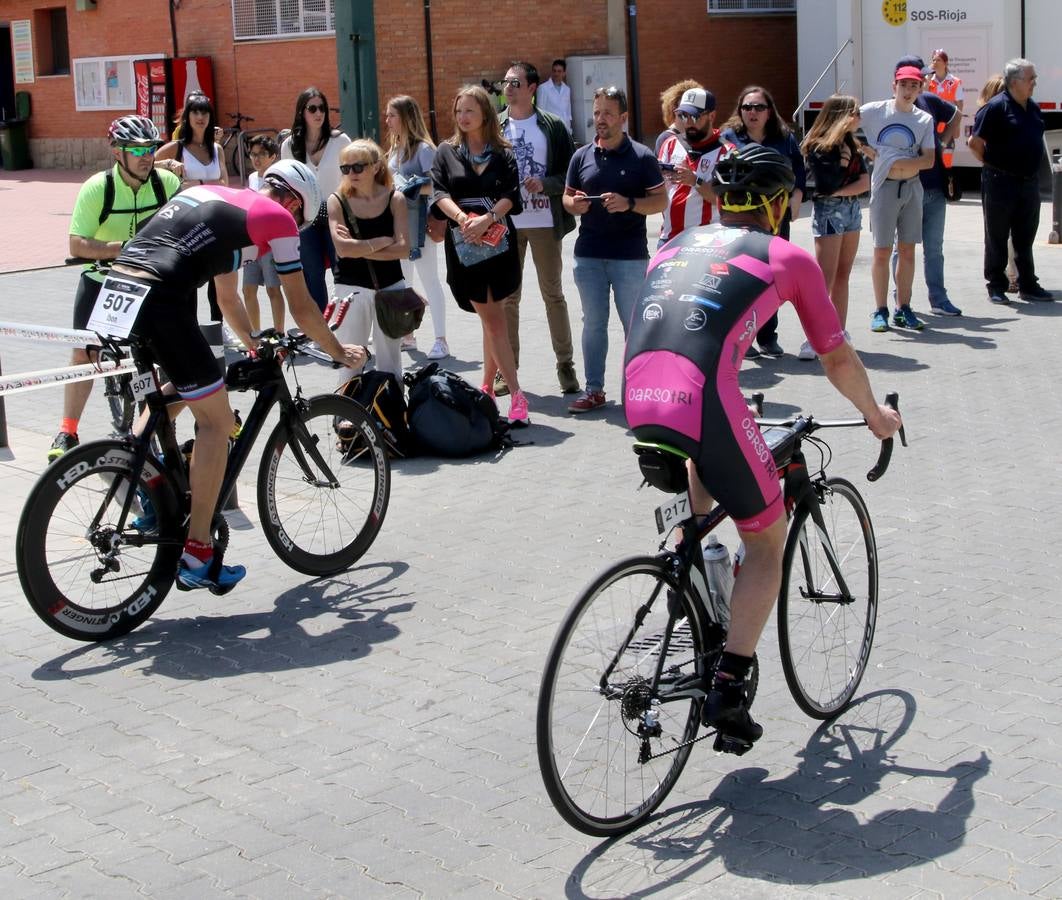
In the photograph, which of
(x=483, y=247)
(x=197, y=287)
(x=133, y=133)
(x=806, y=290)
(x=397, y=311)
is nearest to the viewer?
(x=806, y=290)

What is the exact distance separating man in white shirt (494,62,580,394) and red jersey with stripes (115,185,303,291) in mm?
3865

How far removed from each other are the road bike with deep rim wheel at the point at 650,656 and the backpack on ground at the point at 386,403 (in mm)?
4134

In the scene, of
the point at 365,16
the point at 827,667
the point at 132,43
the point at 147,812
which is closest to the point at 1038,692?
the point at 827,667

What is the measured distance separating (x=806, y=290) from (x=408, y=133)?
708cm

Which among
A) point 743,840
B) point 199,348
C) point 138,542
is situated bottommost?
point 743,840

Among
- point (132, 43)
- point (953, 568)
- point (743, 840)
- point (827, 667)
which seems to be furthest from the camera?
point (132, 43)

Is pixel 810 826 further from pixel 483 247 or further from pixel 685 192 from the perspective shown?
pixel 685 192

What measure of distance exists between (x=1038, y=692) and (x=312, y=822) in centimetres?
253

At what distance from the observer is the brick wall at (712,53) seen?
28.4 metres

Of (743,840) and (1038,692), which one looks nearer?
(743,840)

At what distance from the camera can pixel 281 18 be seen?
92.8 ft

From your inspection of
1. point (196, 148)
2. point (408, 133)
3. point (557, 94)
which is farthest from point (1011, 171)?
point (557, 94)

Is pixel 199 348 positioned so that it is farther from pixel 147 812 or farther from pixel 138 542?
pixel 147 812

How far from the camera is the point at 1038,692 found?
525 cm
